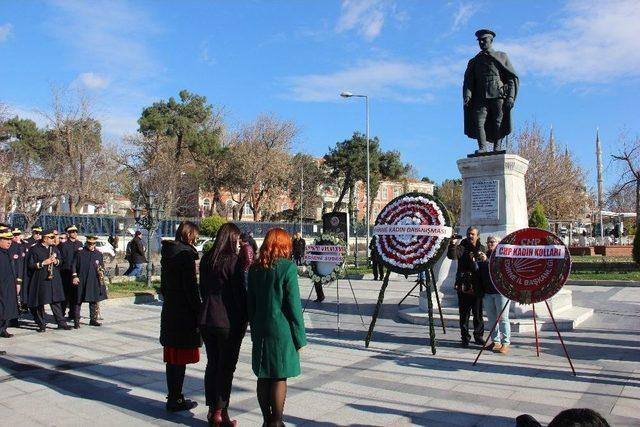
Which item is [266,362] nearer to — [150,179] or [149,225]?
→ [149,225]

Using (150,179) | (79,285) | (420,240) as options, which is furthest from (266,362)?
(150,179)

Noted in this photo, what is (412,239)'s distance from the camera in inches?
312

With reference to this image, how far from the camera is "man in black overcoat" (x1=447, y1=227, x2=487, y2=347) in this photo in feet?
26.4

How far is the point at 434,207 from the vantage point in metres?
7.92

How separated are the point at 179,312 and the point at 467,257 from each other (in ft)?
14.9

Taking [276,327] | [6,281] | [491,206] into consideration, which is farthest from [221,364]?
[491,206]

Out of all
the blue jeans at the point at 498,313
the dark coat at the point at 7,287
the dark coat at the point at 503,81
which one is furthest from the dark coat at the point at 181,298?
the dark coat at the point at 503,81

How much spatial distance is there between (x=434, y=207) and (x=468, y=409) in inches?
131

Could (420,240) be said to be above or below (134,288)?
above

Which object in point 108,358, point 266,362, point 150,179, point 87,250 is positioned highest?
point 150,179

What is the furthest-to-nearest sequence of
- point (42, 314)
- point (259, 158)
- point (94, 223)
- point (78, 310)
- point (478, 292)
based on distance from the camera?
point (259, 158), point (94, 223), point (78, 310), point (42, 314), point (478, 292)

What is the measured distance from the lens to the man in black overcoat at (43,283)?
9.92 m

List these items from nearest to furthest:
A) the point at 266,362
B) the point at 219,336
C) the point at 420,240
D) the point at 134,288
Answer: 1. the point at 266,362
2. the point at 219,336
3. the point at 420,240
4. the point at 134,288

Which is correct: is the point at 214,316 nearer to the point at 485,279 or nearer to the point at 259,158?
the point at 485,279
